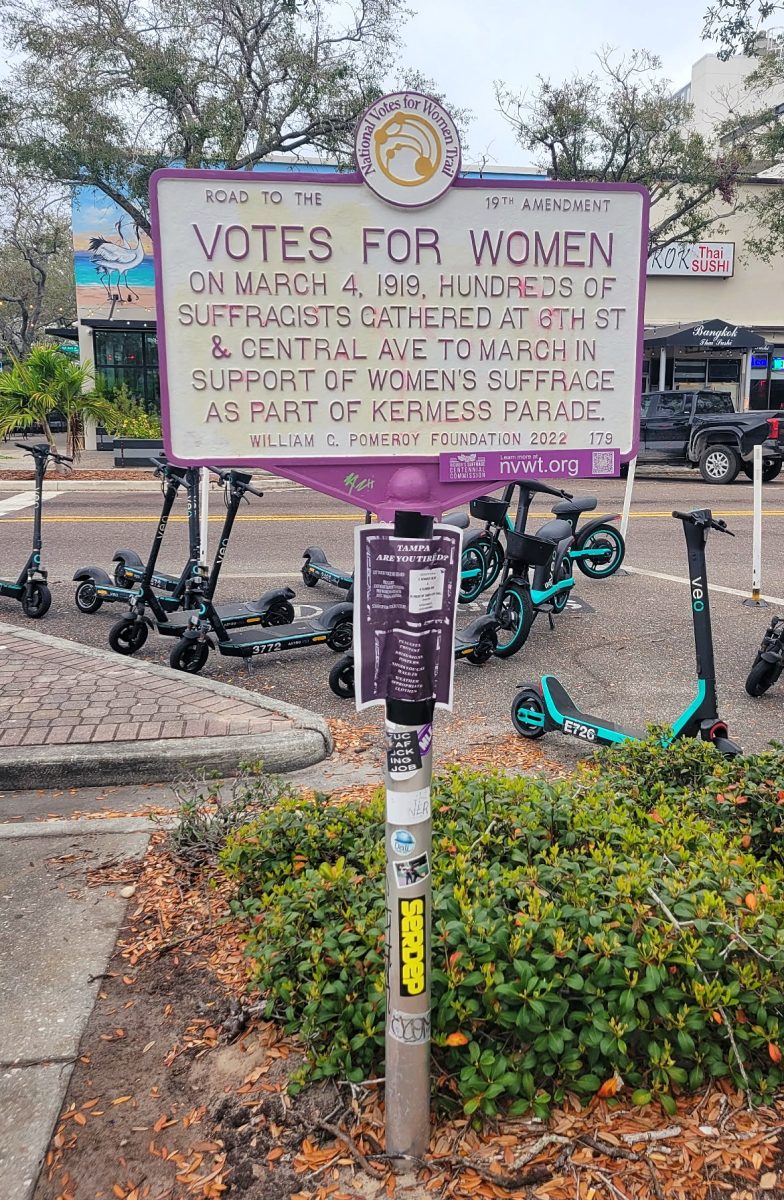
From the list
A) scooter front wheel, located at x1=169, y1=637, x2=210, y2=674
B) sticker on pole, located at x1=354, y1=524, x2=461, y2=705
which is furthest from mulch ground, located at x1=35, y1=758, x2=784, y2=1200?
scooter front wheel, located at x1=169, y1=637, x2=210, y2=674

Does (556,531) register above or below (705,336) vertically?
below

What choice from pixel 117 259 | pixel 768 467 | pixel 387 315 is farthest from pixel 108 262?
pixel 387 315

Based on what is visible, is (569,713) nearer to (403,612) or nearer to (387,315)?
(403,612)

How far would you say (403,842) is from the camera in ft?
7.17

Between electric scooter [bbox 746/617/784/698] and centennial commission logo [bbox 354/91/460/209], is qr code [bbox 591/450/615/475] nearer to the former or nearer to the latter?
centennial commission logo [bbox 354/91/460/209]

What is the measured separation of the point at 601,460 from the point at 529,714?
9.69 feet

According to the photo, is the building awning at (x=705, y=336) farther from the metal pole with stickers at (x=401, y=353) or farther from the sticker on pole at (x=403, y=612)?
the sticker on pole at (x=403, y=612)

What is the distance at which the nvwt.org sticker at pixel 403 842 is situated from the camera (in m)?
2.18

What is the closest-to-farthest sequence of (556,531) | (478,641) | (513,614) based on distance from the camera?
(478,641)
(513,614)
(556,531)

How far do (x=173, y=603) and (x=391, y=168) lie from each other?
5561 mm

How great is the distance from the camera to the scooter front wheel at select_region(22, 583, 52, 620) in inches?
306

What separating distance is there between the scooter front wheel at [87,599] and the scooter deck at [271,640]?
1843 millimetres

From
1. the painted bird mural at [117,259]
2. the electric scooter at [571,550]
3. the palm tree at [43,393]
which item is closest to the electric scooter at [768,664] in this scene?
the electric scooter at [571,550]

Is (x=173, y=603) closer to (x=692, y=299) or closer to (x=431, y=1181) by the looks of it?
(x=431, y=1181)
